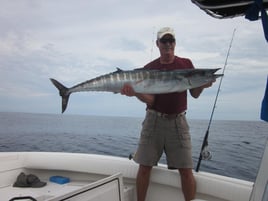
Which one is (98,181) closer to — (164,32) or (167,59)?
(167,59)

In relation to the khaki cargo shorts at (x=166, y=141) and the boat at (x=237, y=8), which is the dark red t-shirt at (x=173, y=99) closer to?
the khaki cargo shorts at (x=166, y=141)

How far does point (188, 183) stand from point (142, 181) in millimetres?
489

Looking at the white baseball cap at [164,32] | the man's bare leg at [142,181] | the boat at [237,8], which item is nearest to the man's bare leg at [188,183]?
the man's bare leg at [142,181]

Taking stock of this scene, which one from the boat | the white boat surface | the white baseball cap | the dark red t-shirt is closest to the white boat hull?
the white boat surface

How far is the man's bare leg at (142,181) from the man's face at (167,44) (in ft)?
4.06

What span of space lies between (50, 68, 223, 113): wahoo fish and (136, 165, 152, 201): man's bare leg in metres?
0.84

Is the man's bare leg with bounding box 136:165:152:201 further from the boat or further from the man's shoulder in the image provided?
the boat

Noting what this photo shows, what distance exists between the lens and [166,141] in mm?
3174

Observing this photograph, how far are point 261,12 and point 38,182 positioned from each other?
310 cm

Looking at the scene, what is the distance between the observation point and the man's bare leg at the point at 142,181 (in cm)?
321

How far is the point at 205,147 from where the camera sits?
3.28m

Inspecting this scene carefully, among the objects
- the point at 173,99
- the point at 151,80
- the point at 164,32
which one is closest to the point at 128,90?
the point at 151,80

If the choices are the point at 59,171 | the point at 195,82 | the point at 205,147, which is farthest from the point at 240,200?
the point at 59,171

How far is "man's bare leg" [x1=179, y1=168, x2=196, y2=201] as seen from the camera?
9.93 ft
